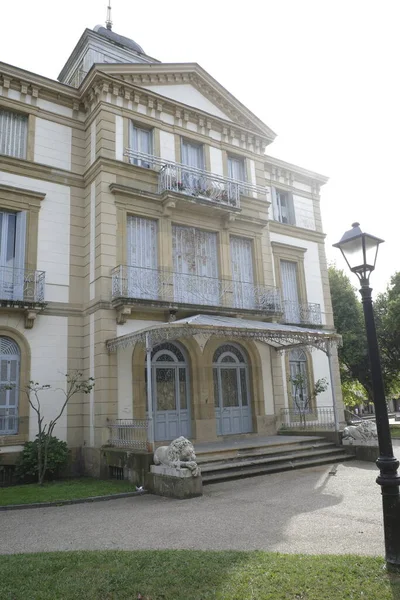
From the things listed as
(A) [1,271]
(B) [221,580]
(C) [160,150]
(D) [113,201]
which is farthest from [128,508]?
(C) [160,150]

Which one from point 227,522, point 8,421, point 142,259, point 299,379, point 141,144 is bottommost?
point 227,522

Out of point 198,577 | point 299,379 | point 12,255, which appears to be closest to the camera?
point 198,577

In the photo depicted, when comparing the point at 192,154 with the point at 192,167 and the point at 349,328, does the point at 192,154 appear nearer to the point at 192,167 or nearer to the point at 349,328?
the point at 192,167

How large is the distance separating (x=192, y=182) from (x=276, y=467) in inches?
377

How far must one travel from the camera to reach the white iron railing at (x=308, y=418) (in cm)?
1603

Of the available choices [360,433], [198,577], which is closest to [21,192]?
[360,433]

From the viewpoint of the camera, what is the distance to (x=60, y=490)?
10492 mm

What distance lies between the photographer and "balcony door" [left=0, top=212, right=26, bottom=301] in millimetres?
13180

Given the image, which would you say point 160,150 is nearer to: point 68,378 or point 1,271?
point 1,271

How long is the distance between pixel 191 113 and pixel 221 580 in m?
15.6

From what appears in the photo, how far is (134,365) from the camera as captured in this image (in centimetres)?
1355

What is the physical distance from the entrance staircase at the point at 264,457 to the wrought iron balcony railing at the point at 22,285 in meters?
6.14

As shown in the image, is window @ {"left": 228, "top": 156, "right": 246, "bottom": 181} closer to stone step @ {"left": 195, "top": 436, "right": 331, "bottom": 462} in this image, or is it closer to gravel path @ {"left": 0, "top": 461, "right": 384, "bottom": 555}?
stone step @ {"left": 195, "top": 436, "right": 331, "bottom": 462}

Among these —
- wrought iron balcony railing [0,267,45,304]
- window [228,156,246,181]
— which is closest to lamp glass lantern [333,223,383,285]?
wrought iron balcony railing [0,267,45,304]
